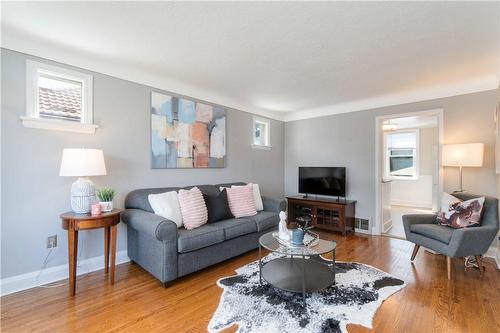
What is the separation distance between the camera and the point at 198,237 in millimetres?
2469

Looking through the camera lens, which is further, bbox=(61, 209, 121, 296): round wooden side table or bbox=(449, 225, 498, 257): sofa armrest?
bbox=(449, 225, 498, 257): sofa armrest

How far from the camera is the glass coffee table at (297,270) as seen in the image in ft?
6.64

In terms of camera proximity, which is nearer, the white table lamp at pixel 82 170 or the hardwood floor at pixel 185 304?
the hardwood floor at pixel 185 304

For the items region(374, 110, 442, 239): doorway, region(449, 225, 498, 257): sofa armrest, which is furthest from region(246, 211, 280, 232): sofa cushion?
region(374, 110, 442, 239): doorway

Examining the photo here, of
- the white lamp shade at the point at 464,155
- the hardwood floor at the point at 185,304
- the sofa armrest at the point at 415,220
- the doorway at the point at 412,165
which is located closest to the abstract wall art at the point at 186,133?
the hardwood floor at the point at 185,304

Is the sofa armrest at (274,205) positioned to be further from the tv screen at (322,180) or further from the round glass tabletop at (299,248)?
the round glass tabletop at (299,248)

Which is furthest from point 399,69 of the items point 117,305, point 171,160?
point 117,305

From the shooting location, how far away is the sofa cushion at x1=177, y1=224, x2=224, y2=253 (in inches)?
92.7

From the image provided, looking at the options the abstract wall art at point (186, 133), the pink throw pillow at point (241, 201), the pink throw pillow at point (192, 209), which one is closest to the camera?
the pink throw pillow at point (192, 209)

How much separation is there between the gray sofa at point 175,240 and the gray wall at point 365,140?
212cm

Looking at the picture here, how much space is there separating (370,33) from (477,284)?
8.75 ft

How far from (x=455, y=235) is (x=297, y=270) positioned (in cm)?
165

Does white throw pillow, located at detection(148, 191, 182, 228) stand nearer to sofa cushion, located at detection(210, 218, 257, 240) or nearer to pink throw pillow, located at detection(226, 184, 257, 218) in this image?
sofa cushion, located at detection(210, 218, 257, 240)

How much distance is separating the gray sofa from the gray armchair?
6.08ft
